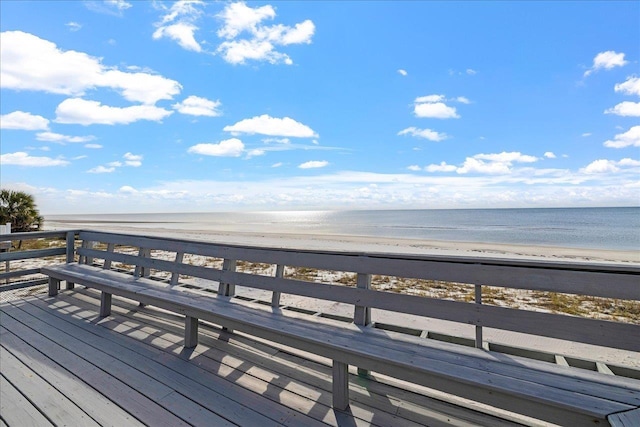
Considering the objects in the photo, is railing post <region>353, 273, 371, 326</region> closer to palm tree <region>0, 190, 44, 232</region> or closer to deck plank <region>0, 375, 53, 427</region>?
deck plank <region>0, 375, 53, 427</region>

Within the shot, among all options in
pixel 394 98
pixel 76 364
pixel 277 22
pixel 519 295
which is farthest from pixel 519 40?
pixel 76 364

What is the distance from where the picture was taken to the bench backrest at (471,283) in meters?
1.44

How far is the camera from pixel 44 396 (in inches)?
78.5

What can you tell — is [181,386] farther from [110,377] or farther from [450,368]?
[450,368]

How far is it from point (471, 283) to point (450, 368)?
1.84ft

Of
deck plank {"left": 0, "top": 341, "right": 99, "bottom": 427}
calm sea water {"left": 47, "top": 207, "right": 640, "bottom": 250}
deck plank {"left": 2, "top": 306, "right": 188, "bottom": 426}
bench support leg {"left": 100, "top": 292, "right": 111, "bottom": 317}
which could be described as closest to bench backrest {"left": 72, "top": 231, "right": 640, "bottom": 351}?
deck plank {"left": 2, "top": 306, "right": 188, "bottom": 426}

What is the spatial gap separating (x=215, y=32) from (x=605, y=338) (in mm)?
8443

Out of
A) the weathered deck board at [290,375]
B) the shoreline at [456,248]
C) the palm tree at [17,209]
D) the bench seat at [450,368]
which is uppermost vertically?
the palm tree at [17,209]

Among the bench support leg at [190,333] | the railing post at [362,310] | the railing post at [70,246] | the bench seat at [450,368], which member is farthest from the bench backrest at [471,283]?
the railing post at [70,246]

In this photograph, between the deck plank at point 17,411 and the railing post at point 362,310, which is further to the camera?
the railing post at point 362,310

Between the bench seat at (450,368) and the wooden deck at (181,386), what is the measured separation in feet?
1.00

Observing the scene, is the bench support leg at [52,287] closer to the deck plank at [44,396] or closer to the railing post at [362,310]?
the deck plank at [44,396]

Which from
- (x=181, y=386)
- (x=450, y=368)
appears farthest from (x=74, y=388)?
(x=450, y=368)

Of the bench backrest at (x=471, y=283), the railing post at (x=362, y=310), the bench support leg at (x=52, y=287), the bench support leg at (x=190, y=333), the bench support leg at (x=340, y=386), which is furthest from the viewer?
Answer: the bench support leg at (x=52, y=287)
